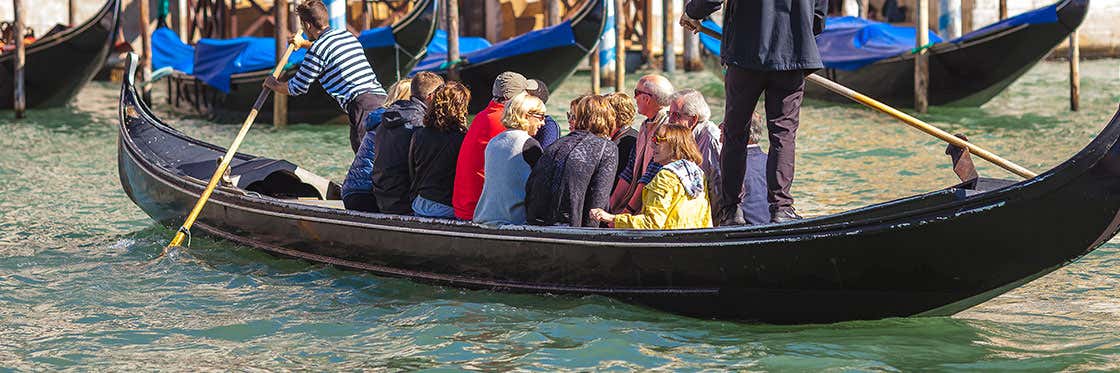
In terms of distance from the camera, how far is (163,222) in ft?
18.2

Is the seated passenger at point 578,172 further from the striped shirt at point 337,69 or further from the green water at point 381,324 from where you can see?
the striped shirt at point 337,69

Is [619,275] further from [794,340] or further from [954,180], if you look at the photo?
[954,180]

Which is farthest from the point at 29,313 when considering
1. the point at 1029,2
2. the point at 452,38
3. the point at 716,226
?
the point at 1029,2

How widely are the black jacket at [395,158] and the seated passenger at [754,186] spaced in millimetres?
1009

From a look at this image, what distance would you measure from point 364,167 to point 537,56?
519cm

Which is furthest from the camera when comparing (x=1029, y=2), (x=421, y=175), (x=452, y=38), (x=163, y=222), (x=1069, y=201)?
(x=1029, y=2)

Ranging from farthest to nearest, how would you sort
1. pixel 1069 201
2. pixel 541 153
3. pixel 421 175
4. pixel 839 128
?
pixel 839 128, pixel 421 175, pixel 541 153, pixel 1069 201

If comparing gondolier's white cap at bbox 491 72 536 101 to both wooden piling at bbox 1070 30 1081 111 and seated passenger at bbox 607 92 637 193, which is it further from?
wooden piling at bbox 1070 30 1081 111

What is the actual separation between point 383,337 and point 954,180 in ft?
12.4

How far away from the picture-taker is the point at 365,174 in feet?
15.2

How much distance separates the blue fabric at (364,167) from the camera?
15.2 ft

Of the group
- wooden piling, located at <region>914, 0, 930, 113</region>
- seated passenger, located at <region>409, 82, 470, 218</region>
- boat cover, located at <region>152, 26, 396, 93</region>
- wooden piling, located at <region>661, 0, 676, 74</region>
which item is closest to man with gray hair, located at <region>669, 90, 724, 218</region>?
seated passenger, located at <region>409, 82, 470, 218</region>

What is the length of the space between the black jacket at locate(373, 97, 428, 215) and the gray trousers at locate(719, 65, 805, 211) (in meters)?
1.06

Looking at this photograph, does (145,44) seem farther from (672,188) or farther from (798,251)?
(798,251)
